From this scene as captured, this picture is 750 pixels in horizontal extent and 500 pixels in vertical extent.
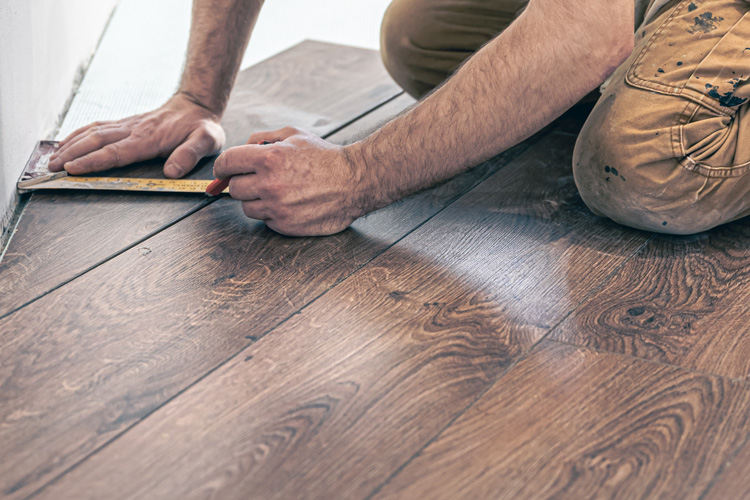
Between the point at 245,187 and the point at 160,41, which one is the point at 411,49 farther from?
the point at 160,41

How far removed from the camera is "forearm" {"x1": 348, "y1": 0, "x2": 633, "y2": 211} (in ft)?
3.81

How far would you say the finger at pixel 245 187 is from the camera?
1.31 meters

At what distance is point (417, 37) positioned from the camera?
1.85m

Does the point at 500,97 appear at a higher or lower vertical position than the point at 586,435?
higher

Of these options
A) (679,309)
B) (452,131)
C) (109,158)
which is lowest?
(679,309)

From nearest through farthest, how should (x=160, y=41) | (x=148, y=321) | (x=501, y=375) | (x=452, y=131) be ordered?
(x=501, y=375) < (x=148, y=321) < (x=452, y=131) < (x=160, y=41)

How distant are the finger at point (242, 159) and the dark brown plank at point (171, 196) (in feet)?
0.64

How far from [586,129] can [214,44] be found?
2.78 feet

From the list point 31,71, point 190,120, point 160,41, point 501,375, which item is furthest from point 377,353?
Answer: point 160,41

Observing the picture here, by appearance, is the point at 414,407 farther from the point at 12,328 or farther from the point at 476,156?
the point at 12,328

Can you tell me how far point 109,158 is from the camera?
1568 millimetres

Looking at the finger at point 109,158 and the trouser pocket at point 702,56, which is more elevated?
the trouser pocket at point 702,56

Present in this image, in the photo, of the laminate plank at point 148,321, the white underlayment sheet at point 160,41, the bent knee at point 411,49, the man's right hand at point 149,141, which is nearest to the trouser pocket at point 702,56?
the laminate plank at point 148,321

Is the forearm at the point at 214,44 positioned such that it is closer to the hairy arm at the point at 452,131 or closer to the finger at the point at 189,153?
the finger at the point at 189,153
